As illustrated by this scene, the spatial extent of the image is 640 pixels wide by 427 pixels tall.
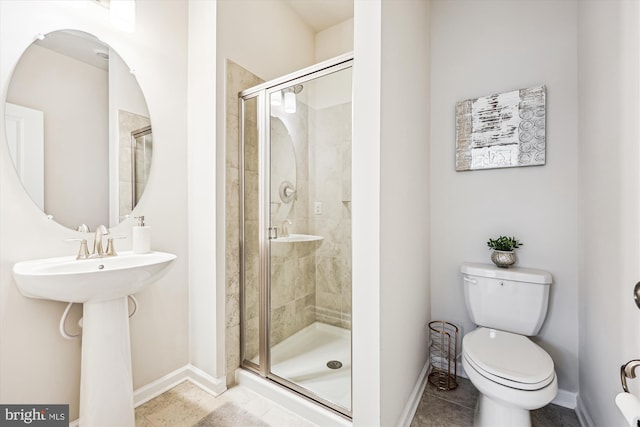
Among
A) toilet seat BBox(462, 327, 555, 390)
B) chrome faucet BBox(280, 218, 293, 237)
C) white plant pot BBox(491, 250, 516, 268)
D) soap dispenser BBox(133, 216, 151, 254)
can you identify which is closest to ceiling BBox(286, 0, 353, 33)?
chrome faucet BBox(280, 218, 293, 237)

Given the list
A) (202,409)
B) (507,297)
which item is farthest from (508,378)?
(202,409)

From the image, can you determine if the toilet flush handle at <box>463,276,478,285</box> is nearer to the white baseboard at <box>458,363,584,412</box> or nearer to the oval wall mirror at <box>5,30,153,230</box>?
the white baseboard at <box>458,363,584,412</box>

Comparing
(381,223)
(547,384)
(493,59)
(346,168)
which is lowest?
(547,384)

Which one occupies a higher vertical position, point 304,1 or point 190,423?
point 304,1

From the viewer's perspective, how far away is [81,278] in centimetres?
105

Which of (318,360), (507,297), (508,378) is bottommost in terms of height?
(318,360)

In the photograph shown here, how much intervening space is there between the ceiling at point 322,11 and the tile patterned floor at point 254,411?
114 inches

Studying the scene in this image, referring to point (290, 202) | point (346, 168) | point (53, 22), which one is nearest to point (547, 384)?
point (346, 168)

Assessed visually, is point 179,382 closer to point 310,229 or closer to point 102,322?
point 102,322

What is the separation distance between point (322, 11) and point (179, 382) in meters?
3.02

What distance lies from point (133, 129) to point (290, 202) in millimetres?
978

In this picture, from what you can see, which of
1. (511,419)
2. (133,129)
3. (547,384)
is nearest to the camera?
(547,384)

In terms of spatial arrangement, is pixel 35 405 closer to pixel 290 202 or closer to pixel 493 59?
pixel 290 202

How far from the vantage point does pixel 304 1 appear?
2.25 m
